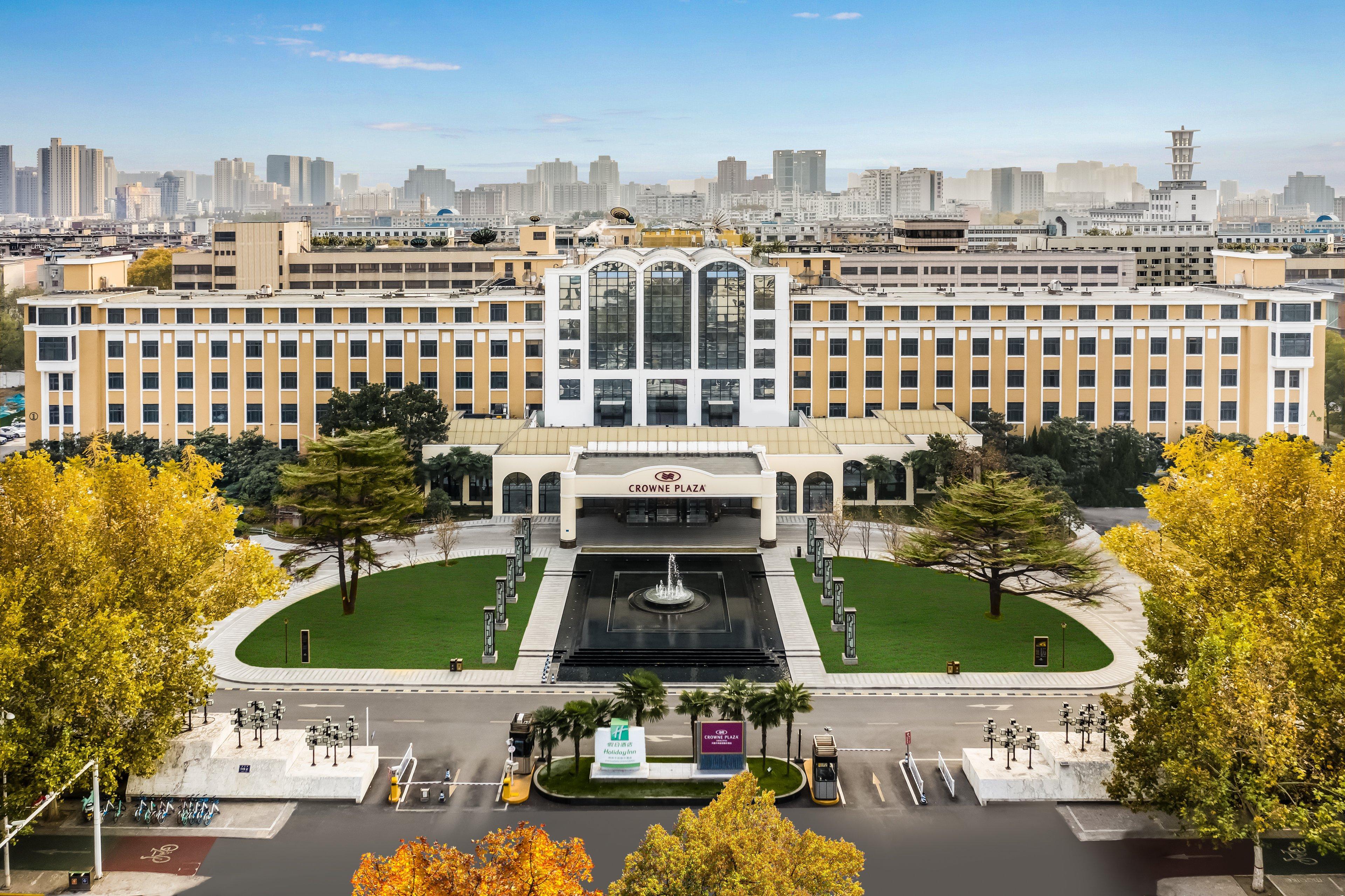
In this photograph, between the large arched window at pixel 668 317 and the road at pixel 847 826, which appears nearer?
the road at pixel 847 826

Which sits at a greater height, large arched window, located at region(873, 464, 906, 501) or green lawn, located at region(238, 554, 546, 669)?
large arched window, located at region(873, 464, 906, 501)

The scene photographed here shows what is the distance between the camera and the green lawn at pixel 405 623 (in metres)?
54.2

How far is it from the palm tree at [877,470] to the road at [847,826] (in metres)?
33.2

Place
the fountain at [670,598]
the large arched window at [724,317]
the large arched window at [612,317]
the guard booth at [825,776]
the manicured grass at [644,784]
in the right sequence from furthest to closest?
the large arched window at [612,317] < the large arched window at [724,317] < the fountain at [670,598] < the manicured grass at [644,784] < the guard booth at [825,776]

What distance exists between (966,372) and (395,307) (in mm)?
40865

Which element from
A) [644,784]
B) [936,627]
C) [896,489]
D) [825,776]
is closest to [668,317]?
[896,489]

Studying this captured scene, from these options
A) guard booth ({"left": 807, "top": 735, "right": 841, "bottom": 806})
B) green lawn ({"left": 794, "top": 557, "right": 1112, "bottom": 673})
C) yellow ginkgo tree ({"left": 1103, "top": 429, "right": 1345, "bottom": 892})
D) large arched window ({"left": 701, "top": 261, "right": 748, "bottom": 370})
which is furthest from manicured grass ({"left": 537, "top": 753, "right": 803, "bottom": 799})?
large arched window ({"left": 701, "top": 261, "right": 748, "bottom": 370})

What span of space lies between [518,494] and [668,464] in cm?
1046

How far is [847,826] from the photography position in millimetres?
39469

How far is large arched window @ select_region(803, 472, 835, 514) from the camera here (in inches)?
3135

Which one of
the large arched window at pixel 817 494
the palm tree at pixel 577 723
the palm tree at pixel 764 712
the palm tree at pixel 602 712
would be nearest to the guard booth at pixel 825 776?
the palm tree at pixel 764 712

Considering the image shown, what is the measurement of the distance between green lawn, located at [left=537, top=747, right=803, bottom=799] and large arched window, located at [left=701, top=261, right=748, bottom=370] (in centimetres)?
4819

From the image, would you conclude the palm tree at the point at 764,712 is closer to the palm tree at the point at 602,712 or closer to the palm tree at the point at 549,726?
the palm tree at the point at 602,712

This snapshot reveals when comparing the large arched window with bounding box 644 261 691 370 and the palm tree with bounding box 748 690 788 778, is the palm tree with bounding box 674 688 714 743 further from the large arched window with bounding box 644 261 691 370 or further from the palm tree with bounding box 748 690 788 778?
the large arched window with bounding box 644 261 691 370
